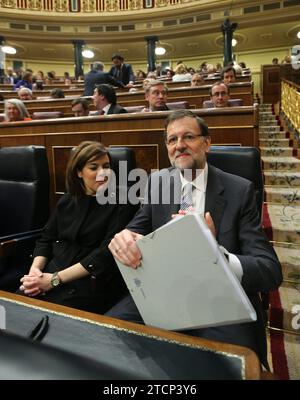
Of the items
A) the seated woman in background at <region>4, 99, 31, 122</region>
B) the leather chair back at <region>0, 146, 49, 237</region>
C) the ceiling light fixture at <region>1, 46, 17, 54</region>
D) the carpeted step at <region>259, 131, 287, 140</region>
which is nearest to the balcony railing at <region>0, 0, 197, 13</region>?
the ceiling light fixture at <region>1, 46, 17, 54</region>

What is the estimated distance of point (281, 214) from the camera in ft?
6.93

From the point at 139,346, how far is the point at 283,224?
5.16 feet

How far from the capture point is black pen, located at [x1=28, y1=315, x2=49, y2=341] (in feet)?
2.02

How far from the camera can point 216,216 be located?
1.00 meters

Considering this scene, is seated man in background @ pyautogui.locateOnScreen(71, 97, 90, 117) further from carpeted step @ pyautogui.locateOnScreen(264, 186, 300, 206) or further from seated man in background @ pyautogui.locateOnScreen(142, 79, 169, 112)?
carpeted step @ pyautogui.locateOnScreen(264, 186, 300, 206)

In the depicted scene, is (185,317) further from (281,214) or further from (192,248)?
(281,214)

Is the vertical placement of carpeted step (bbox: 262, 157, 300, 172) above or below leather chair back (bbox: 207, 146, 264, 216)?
below

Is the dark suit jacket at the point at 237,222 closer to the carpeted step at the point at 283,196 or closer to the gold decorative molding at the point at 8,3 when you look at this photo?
the carpeted step at the point at 283,196

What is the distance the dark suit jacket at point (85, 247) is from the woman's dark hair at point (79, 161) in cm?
4

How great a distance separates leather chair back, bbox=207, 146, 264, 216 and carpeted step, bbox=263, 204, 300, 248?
74 cm

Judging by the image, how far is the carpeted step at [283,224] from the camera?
6.03 ft

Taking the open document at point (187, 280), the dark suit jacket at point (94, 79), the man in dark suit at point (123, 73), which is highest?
the man in dark suit at point (123, 73)

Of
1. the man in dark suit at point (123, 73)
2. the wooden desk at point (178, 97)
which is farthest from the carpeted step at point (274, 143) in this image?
the man in dark suit at point (123, 73)

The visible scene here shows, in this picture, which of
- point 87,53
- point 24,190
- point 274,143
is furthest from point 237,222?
point 87,53
